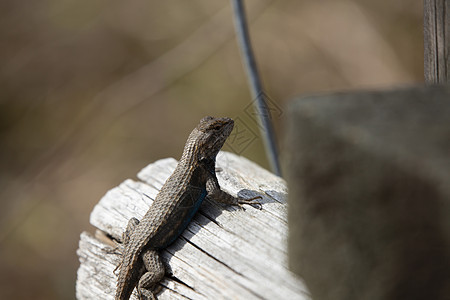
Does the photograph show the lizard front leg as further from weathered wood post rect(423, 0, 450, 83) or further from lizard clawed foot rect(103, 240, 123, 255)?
weathered wood post rect(423, 0, 450, 83)

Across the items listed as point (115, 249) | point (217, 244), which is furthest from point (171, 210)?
point (217, 244)

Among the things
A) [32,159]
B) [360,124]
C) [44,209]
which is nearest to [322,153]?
[360,124]

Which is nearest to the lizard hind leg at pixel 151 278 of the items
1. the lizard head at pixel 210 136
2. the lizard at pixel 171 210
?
the lizard at pixel 171 210

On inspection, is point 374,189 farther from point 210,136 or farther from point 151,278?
point 210,136

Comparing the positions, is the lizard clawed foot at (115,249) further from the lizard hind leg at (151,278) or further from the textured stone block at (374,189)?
the textured stone block at (374,189)

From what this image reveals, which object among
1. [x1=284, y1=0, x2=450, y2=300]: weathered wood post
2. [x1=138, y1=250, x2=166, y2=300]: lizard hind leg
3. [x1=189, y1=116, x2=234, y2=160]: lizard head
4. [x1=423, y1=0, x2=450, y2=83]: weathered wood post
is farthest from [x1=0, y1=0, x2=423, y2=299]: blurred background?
[x1=284, y1=0, x2=450, y2=300]: weathered wood post

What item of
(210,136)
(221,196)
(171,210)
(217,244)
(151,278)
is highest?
(210,136)
